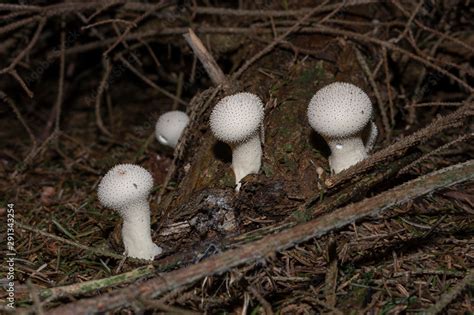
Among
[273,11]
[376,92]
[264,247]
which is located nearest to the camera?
[264,247]

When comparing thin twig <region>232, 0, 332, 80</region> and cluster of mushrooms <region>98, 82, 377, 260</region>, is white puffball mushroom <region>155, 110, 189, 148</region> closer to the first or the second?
thin twig <region>232, 0, 332, 80</region>

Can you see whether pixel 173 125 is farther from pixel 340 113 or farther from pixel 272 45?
pixel 340 113

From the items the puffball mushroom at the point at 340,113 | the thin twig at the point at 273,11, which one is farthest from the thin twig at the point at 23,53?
the puffball mushroom at the point at 340,113

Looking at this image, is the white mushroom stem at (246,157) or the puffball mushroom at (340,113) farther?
the white mushroom stem at (246,157)

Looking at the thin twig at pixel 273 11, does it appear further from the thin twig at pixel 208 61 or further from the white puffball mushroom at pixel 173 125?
the white puffball mushroom at pixel 173 125

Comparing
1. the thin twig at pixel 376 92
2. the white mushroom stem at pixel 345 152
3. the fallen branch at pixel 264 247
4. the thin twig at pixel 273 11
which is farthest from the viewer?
the thin twig at pixel 273 11

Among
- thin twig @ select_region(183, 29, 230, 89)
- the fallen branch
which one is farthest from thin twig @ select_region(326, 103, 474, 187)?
thin twig @ select_region(183, 29, 230, 89)

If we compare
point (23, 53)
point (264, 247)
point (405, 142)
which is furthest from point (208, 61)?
point (264, 247)

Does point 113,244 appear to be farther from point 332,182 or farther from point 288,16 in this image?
point 288,16

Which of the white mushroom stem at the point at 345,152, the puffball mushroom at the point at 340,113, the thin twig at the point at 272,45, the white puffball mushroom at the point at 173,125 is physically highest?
the thin twig at the point at 272,45
